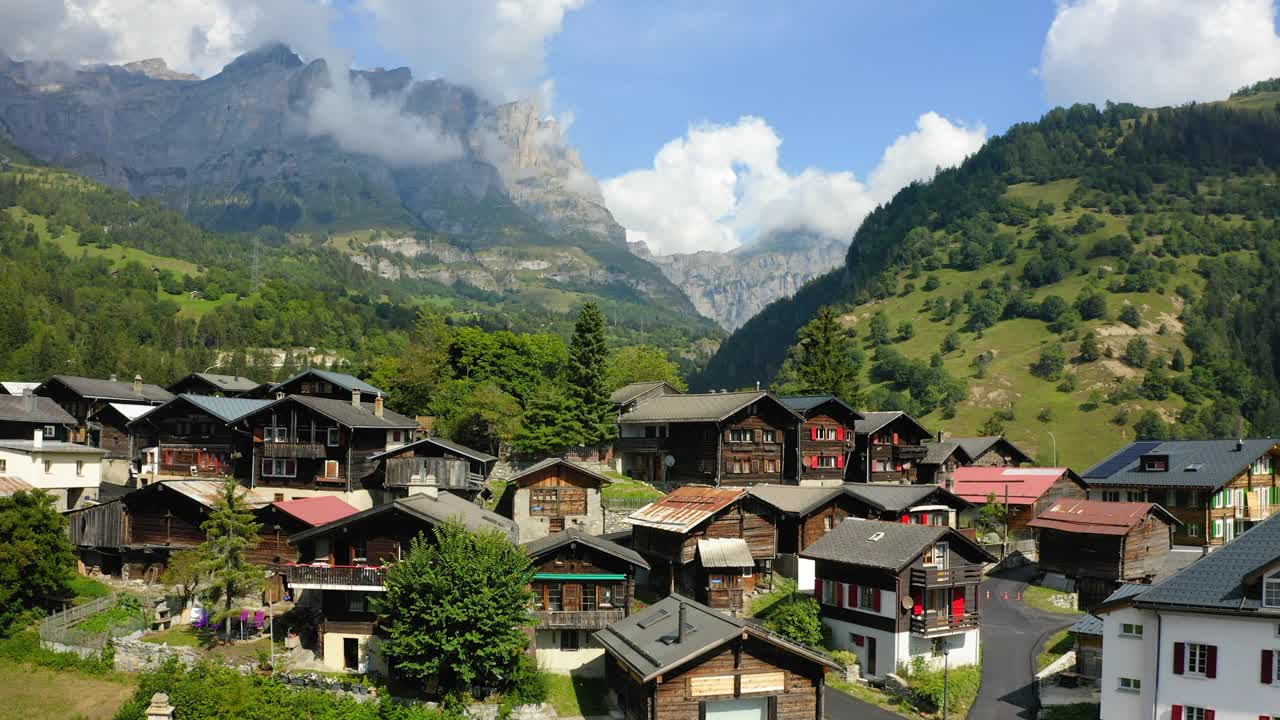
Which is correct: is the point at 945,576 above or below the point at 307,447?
below

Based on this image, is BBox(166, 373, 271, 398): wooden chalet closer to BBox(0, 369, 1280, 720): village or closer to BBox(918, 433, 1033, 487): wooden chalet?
BBox(0, 369, 1280, 720): village

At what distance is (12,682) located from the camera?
4397 centimetres

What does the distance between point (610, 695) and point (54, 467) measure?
48.6 meters

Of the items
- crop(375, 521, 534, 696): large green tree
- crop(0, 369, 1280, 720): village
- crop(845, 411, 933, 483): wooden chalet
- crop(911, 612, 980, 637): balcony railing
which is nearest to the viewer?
crop(0, 369, 1280, 720): village

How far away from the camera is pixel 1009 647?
176 feet

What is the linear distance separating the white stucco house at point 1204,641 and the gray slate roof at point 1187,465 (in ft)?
127

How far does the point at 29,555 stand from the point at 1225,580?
56896 millimetres

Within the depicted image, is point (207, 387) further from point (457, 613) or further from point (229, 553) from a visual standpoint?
point (457, 613)

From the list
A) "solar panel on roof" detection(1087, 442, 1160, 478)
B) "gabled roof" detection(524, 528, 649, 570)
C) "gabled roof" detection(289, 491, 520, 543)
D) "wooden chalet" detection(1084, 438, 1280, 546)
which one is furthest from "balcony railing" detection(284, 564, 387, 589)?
"solar panel on roof" detection(1087, 442, 1160, 478)

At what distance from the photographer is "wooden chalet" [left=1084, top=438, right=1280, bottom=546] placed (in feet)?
245

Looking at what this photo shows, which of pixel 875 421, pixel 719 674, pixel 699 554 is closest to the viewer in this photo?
pixel 719 674

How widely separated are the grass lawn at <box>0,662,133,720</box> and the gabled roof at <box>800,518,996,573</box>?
119ft

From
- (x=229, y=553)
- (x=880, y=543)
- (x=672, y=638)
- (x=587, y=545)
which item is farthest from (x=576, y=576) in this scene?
(x=229, y=553)

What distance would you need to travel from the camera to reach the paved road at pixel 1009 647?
4691 cm
